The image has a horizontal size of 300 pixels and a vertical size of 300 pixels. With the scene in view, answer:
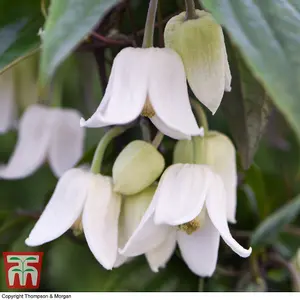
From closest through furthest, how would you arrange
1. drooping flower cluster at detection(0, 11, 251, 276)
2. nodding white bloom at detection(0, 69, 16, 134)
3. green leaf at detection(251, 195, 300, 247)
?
drooping flower cluster at detection(0, 11, 251, 276), green leaf at detection(251, 195, 300, 247), nodding white bloom at detection(0, 69, 16, 134)

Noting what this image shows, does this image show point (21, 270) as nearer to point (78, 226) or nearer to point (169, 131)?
point (78, 226)

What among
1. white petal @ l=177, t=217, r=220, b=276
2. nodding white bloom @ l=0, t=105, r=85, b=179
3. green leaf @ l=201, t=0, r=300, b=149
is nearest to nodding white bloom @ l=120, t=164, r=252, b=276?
white petal @ l=177, t=217, r=220, b=276

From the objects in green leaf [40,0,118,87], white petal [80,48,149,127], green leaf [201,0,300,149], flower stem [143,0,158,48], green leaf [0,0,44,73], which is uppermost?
green leaf [40,0,118,87]

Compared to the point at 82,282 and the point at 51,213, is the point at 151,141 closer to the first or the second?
the point at 51,213

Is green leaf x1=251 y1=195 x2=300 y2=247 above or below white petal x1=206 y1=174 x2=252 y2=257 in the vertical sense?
below

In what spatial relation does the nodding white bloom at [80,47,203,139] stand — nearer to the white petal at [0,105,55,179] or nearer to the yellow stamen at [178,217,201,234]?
the yellow stamen at [178,217,201,234]

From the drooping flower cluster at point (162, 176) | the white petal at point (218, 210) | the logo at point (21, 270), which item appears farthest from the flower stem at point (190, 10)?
the logo at point (21, 270)

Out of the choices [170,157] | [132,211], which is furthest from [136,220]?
[170,157]

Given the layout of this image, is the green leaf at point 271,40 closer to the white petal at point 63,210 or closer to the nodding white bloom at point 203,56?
the nodding white bloom at point 203,56
